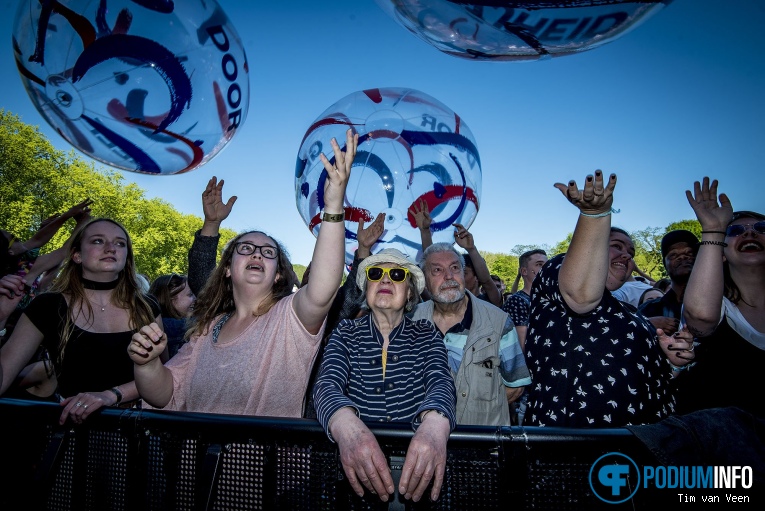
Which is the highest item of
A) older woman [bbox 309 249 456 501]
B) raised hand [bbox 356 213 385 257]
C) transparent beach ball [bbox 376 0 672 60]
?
transparent beach ball [bbox 376 0 672 60]

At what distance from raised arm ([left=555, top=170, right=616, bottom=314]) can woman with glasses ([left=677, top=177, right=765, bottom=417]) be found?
0.53 m

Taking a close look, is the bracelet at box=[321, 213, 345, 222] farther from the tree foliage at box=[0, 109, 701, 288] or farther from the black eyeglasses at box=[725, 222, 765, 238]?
the tree foliage at box=[0, 109, 701, 288]

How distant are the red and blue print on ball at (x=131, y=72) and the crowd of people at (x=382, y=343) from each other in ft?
2.48

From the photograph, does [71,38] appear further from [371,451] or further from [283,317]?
[371,451]

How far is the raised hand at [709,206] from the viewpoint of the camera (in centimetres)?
198

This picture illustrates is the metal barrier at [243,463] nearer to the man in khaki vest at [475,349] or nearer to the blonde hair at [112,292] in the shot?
the blonde hair at [112,292]

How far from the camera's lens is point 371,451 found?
1321 millimetres

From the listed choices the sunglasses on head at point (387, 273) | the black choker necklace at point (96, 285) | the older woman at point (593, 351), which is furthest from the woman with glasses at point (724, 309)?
the black choker necklace at point (96, 285)

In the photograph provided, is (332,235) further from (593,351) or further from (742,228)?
(742,228)

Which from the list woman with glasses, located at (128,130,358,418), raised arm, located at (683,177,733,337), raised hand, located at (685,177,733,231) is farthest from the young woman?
raised hand, located at (685,177,733,231)

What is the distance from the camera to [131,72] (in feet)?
7.97

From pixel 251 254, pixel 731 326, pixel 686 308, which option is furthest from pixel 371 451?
pixel 731 326

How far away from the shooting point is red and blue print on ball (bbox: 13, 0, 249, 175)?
236 centimetres

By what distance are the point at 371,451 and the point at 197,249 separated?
2.07 meters
